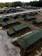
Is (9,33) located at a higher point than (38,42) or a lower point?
lower

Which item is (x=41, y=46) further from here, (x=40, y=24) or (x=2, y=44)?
(x=40, y=24)

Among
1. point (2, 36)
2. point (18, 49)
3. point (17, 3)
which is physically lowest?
point (17, 3)

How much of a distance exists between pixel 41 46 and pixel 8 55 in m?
1.68

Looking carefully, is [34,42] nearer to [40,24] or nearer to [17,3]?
[40,24]

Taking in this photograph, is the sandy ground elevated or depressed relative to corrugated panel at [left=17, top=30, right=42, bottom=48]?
depressed

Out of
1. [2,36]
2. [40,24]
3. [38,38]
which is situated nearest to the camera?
[38,38]

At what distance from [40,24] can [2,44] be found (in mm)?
4191

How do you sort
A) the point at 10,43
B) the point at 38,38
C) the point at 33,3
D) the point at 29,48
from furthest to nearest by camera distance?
the point at 33,3
the point at 10,43
the point at 38,38
the point at 29,48

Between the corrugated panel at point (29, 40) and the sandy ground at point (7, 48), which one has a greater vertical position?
the corrugated panel at point (29, 40)

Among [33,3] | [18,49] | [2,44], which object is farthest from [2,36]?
[33,3]

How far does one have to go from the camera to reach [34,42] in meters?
6.80

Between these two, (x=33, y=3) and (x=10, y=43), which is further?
(x=33, y=3)

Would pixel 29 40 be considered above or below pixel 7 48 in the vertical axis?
→ above

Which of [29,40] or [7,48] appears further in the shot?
[7,48]
